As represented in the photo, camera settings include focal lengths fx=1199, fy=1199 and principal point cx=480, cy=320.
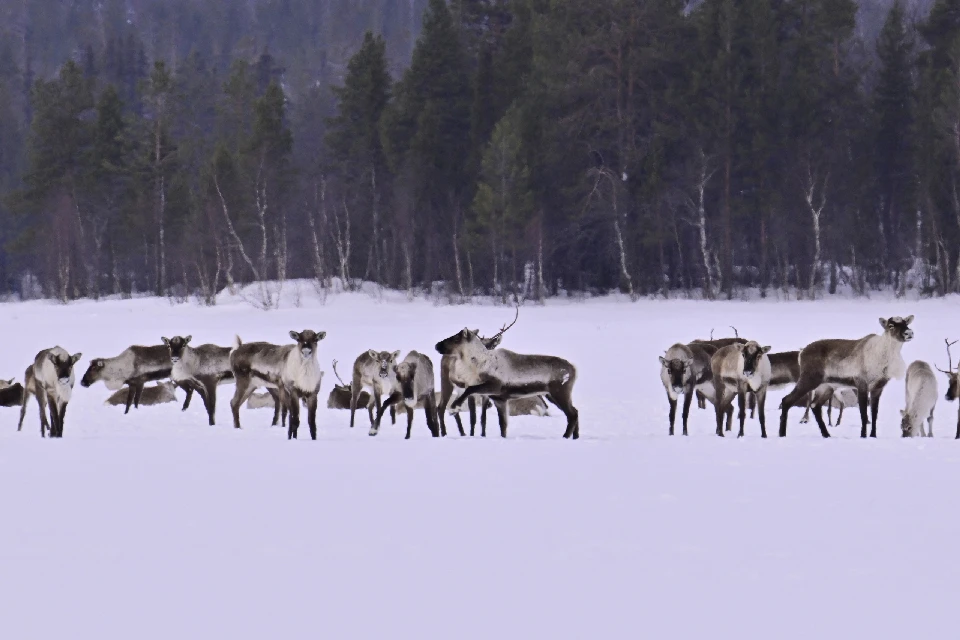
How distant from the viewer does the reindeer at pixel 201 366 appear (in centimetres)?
1681

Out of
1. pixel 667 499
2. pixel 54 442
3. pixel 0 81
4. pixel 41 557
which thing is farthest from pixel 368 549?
pixel 0 81

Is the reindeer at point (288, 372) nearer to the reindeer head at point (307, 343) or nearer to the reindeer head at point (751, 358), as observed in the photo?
the reindeer head at point (307, 343)

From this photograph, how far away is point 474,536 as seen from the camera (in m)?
7.84

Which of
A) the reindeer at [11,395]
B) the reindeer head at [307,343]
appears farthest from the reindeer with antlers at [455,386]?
the reindeer at [11,395]

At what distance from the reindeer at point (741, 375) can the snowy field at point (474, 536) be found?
1.18 m

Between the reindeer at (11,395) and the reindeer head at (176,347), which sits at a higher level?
the reindeer head at (176,347)

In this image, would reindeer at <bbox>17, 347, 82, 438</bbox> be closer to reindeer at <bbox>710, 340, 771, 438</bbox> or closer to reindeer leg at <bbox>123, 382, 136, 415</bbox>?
reindeer leg at <bbox>123, 382, 136, 415</bbox>

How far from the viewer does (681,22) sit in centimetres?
4384

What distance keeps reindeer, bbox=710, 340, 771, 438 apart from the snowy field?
1.18 m

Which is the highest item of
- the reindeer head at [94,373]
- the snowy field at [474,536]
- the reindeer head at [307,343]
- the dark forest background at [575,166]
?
the dark forest background at [575,166]

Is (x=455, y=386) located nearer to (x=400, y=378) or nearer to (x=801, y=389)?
(x=400, y=378)

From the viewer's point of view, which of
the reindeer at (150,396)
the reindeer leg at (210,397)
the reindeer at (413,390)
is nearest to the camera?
the reindeer at (413,390)

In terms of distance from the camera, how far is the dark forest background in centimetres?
4222

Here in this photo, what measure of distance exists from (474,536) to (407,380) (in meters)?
6.46
